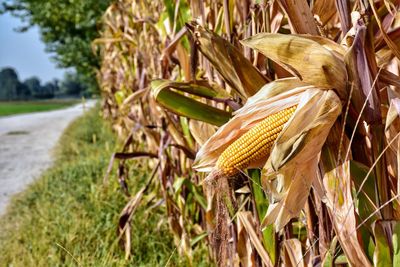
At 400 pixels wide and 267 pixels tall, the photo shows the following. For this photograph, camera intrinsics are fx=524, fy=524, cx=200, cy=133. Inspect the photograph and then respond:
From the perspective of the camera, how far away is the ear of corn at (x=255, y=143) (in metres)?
1.18

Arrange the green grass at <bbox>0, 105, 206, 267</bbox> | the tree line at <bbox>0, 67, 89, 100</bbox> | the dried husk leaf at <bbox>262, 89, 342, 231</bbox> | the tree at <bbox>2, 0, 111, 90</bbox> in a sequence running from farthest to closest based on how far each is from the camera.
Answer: the tree line at <bbox>0, 67, 89, 100</bbox>
the tree at <bbox>2, 0, 111, 90</bbox>
the green grass at <bbox>0, 105, 206, 267</bbox>
the dried husk leaf at <bbox>262, 89, 342, 231</bbox>

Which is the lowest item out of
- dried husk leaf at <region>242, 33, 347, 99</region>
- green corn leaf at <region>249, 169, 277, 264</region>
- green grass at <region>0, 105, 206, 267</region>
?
green grass at <region>0, 105, 206, 267</region>

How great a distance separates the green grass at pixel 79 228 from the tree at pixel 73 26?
658cm

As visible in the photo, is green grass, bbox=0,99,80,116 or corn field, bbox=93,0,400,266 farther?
green grass, bbox=0,99,80,116

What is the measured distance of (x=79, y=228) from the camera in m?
3.05

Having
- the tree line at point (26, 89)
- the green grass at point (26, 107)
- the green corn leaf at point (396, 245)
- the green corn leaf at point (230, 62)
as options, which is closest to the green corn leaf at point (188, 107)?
the green corn leaf at point (230, 62)

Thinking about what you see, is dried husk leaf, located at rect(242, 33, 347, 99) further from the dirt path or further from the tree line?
the tree line

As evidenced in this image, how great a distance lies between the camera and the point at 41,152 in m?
→ 8.56

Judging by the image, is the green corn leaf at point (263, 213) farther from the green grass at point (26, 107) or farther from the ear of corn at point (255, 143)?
the green grass at point (26, 107)

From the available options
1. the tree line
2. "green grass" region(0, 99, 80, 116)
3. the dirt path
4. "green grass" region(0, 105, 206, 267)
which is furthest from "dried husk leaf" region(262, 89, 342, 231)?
the tree line

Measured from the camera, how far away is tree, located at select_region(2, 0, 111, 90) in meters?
11.0

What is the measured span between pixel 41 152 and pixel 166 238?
5.97 metres

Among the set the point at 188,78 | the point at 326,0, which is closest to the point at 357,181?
the point at 326,0

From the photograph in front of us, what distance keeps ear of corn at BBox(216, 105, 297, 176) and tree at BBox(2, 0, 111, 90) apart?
9.56 m
